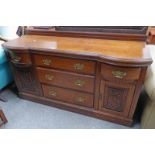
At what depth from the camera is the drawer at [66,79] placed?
4.41 feet

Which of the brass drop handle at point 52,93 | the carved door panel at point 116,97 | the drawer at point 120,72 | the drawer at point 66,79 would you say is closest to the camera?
the drawer at point 120,72

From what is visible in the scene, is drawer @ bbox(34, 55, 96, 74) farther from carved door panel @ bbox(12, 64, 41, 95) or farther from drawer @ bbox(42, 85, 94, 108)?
drawer @ bbox(42, 85, 94, 108)

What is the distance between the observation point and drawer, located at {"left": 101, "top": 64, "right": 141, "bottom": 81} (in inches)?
43.3

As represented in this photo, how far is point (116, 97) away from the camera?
1.32 metres

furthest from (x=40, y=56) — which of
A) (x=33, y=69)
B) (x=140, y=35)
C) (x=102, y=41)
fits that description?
(x=140, y=35)

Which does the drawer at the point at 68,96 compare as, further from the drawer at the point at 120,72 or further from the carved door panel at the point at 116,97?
the drawer at the point at 120,72

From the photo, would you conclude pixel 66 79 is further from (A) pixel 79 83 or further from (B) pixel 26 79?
(B) pixel 26 79

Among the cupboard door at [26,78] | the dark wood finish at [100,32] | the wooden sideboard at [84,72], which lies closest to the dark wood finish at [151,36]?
the dark wood finish at [100,32]

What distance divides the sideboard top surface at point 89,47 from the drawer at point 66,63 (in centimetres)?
8

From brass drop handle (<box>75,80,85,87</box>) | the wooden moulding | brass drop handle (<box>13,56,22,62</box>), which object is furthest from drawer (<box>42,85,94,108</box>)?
the wooden moulding

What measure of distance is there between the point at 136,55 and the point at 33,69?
1.01 meters

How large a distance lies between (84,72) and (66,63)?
186mm
